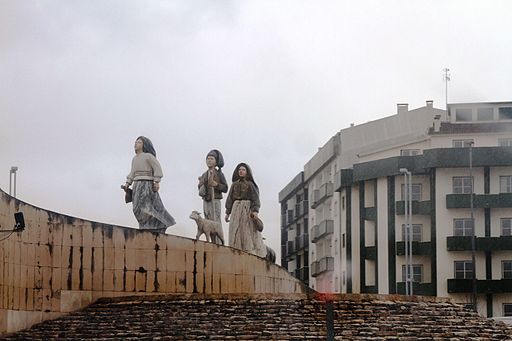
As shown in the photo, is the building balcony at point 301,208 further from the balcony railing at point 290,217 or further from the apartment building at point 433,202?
the apartment building at point 433,202

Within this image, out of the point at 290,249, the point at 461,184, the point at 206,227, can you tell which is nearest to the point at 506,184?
the point at 461,184

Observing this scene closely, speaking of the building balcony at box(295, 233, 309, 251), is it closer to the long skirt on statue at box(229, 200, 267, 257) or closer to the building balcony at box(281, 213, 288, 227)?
the building balcony at box(281, 213, 288, 227)

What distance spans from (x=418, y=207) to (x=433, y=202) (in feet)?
2.54

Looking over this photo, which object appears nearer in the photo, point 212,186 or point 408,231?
point 212,186

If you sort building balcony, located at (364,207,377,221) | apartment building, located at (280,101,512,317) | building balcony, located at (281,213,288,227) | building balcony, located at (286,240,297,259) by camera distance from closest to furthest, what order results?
apartment building, located at (280,101,512,317) < building balcony, located at (364,207,377,221) < building balcony, located at (286,240,297,259) < building balcony, located at (281,213,288,227)

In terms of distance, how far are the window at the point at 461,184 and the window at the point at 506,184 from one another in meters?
1.52

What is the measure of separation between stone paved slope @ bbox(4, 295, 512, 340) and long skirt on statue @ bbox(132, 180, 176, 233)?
4268mm

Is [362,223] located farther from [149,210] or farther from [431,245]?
[149,210]

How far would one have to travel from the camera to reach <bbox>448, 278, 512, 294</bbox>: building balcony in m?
64.6

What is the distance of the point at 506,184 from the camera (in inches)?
2598

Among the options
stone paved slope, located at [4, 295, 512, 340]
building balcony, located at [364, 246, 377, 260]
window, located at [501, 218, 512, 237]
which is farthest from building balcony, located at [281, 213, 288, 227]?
stone paved slope, located at [4, 295, 512, 340]

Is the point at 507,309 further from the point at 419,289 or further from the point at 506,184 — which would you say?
the point at 506,184

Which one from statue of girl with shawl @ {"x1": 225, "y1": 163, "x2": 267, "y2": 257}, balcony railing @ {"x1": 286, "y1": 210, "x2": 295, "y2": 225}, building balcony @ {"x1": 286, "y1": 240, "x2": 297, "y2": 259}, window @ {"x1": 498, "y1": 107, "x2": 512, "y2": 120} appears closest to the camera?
statue of girl with shawl @ {"x1": 225, "y1": 163, "x2": 267, "y2": 257}

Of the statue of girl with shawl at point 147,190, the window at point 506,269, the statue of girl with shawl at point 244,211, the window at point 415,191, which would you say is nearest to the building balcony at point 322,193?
the window at point 415,191
